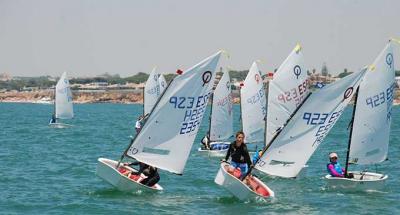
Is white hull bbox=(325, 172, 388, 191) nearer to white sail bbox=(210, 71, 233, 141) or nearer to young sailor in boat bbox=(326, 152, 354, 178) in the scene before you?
young sailor in boat bbox=(326, 152, 354, 178)

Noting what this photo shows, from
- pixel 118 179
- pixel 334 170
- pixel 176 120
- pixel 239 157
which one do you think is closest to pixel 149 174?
pixel 118 179

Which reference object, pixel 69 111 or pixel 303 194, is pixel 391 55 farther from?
pixel 69 111

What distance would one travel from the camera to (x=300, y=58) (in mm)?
33562

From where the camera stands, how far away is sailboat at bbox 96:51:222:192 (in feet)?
77.6

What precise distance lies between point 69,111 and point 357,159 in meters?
45.0

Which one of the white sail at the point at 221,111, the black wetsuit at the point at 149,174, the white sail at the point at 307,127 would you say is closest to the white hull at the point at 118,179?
the black wetsuit at the point at 149,174

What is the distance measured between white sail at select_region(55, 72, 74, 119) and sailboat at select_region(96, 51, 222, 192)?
4331cm

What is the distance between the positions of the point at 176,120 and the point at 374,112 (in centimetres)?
675

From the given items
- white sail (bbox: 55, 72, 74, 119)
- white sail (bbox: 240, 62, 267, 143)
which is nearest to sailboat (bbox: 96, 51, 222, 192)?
white sail (bbox: 240, 62, 267, 143)

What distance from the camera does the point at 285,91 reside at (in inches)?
1303

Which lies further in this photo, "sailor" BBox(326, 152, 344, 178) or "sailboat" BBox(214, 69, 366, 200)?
"sailor" BBox(326, 152, 344, 178)

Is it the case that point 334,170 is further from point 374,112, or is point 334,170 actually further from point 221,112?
Result: point 221,112

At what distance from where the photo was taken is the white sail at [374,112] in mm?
25250

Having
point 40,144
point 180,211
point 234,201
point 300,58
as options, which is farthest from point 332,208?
point 40,144
